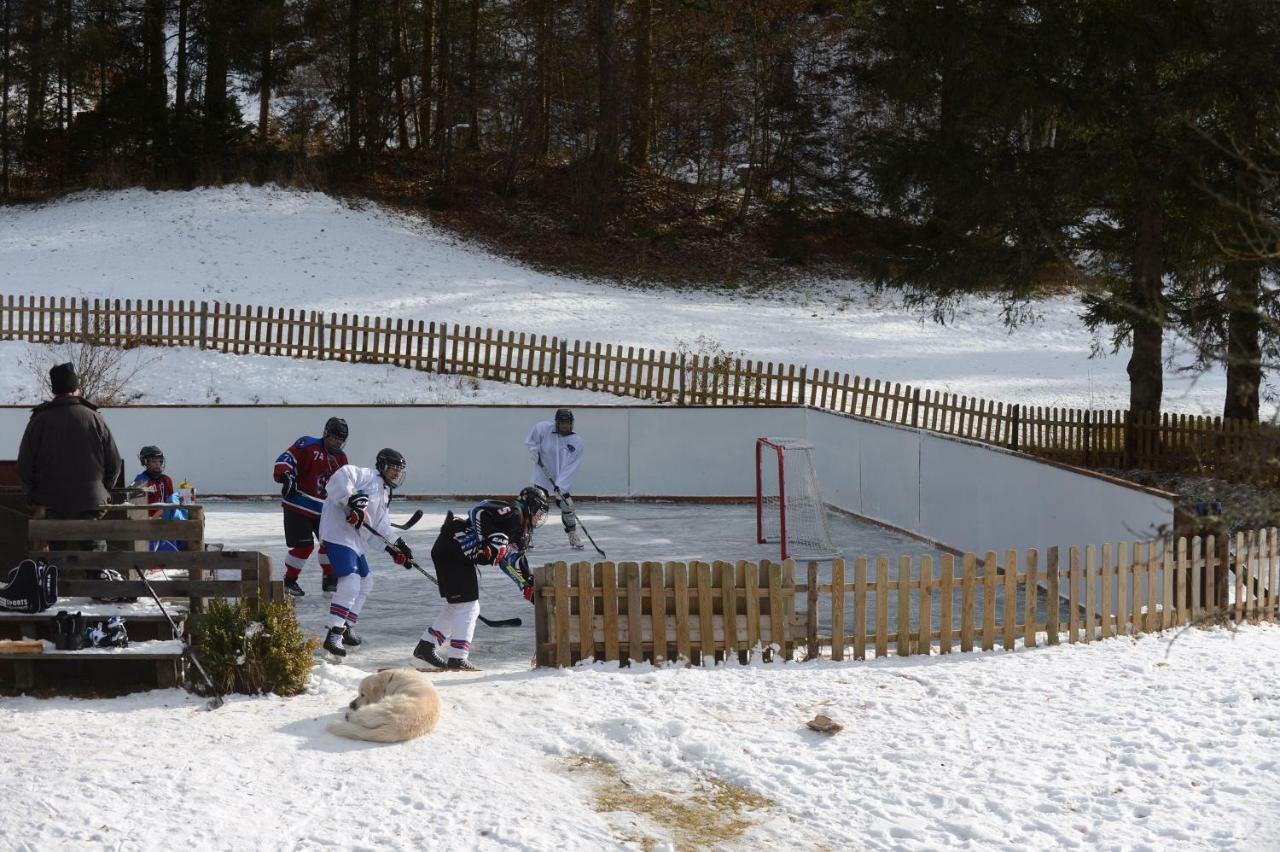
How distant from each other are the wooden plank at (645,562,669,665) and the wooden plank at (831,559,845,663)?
1.22 m

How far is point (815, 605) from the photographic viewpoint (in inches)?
377

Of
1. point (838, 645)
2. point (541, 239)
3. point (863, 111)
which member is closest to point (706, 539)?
point (838, 645)

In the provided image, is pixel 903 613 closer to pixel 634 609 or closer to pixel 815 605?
pixel 815 605

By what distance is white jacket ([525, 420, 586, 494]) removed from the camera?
50.5ft

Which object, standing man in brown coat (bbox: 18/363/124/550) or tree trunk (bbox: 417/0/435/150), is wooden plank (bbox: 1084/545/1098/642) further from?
tree trunk (bbox: 417/0/435/150)

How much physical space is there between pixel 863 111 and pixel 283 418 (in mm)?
28044

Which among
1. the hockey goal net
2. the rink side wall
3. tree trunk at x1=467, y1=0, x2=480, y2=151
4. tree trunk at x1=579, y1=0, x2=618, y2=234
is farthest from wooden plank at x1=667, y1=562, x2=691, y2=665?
tree trunk at x1=467, y1=0, x2=480, y2=151

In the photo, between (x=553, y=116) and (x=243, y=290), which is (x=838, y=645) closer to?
(x=243, y=290)

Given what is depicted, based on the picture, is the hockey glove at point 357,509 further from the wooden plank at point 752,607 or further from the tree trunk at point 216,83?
the tree trunk at point 216,83

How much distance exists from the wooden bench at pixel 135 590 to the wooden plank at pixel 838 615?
149 inches

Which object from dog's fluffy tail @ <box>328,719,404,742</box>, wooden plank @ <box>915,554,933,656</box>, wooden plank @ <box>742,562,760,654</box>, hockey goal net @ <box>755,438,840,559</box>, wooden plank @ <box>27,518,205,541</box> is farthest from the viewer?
hockey goal net @ <box>755,438,840,559</box>

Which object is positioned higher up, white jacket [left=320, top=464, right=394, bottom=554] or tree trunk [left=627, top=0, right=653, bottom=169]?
tree trunk [left=627, top=0, right=653, bottom=169]

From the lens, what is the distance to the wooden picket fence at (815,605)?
9.51 meters

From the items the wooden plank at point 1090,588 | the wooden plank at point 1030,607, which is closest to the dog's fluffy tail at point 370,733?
the wooden plank at point 1030,607
